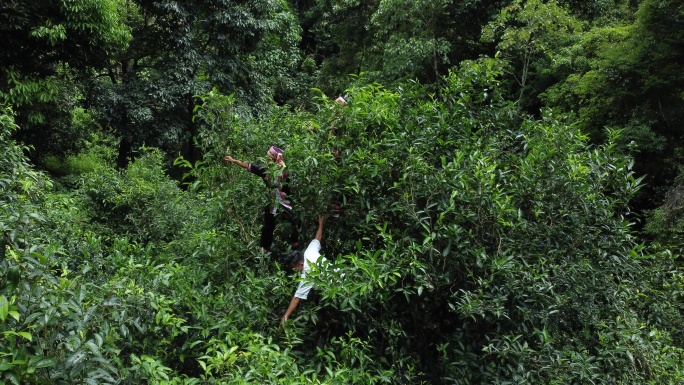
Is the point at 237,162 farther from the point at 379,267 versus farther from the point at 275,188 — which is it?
the point at 379,267

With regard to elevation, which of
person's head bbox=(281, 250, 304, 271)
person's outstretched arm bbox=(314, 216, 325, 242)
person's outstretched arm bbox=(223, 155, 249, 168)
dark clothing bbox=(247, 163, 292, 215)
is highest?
person's outstretched arm bbox=(223, 155, 249, 168)

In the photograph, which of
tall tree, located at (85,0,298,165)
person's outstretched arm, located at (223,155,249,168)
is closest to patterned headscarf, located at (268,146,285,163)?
person's outstretched arm, located at (223,155,249,168)

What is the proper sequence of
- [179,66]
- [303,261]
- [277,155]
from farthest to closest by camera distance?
[179,66], [277,155], [303,261]

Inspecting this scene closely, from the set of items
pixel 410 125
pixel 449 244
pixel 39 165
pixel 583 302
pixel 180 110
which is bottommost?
pixel 39 165

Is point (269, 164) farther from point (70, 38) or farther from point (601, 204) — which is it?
point (70, 38)

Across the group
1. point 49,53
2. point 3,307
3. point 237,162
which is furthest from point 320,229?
point 49,53

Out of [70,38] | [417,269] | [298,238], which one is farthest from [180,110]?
[417,269]

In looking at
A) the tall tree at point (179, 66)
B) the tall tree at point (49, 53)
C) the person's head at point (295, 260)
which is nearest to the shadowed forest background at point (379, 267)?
the person's head at point (295, 260)

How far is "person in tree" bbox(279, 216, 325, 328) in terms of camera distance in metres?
3.06

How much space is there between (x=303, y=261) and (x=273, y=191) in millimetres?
516

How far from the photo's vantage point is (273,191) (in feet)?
11.4

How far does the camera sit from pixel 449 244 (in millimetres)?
3098

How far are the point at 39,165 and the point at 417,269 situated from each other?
33.5 ft

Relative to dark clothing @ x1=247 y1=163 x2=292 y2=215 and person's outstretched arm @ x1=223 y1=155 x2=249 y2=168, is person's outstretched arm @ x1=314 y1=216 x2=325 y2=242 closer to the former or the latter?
dark clothing @ x1=247 y1=163 x2=292 y2=215
